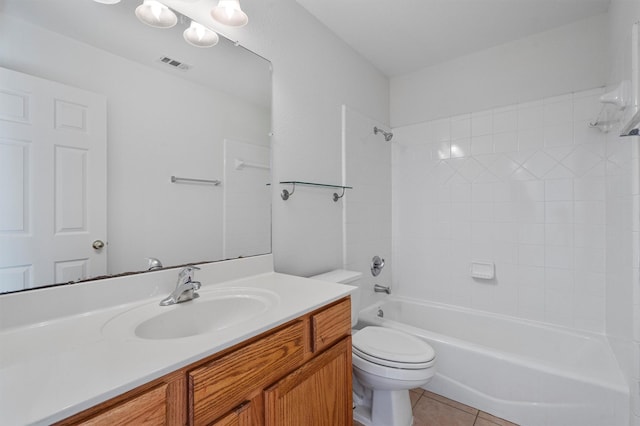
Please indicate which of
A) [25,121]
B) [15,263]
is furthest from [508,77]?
[15,263]

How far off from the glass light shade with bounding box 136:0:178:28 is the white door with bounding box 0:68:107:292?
1.23ft

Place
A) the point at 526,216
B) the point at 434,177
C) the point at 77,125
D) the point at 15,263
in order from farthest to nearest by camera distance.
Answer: the point at 434,177, the point at 526,216, the point at 77,125, the point at 15,263

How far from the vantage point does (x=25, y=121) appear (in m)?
0.81

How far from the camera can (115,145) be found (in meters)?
0.99

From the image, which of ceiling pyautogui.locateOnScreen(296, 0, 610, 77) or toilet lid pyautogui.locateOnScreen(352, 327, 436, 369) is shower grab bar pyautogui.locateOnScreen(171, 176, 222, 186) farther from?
ceiling pyautogui.locateOnScreen(296, 0, 610, 77)

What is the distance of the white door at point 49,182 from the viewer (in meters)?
0.79

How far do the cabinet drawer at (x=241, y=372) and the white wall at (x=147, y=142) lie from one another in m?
0.54

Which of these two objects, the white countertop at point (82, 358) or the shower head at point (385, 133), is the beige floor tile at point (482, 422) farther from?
the shower head at point (385, 133)

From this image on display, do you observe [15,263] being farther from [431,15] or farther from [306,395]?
[431,15]

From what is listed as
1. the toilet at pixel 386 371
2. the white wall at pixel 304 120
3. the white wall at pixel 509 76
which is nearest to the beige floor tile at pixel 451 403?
the toilet at pixel 386 371

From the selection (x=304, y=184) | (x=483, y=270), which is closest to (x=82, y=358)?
(x=304, y=184)

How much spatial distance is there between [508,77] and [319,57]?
4.63 ft

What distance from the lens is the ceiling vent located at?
3.75ft

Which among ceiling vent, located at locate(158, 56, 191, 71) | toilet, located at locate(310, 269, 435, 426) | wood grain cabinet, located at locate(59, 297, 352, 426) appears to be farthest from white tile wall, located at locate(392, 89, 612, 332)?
ceiling vent, located at locate(158, 56, 191, 71)
